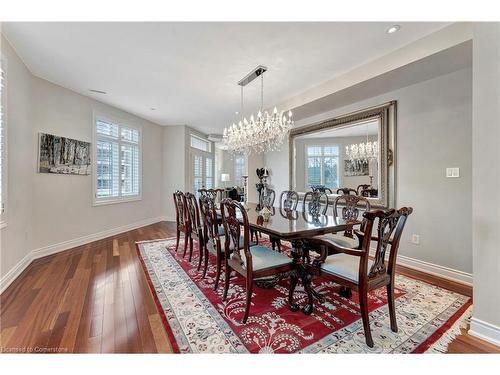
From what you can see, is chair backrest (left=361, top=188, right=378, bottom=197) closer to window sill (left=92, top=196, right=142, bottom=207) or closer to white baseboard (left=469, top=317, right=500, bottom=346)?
white baseboard (left=469, top=317, right=500, bottom=346)

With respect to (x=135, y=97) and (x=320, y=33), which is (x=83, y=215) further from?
(x=320, y=33)

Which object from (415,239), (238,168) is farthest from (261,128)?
(238,168)

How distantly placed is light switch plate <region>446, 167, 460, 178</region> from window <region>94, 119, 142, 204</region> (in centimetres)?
588

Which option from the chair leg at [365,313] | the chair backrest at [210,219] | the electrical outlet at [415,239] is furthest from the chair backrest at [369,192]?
the chair backrest at [210,219]

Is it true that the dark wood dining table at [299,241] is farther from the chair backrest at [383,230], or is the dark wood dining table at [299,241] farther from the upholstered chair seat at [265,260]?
the chair backrest at [383,230]

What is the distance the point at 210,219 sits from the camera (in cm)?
250

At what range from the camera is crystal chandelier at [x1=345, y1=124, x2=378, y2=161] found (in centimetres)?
359

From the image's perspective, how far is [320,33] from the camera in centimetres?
229

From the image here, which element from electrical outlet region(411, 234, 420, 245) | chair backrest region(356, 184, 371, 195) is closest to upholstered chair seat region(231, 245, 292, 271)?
electrical outlet region(411, 234, 420, 245)

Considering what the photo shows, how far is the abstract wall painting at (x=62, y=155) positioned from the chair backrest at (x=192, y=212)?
95.4 inches

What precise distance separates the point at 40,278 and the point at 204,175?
5.34m

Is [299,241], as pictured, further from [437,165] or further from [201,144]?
[201,144]

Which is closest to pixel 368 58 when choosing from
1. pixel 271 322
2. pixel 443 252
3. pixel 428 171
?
pixel 428 171
